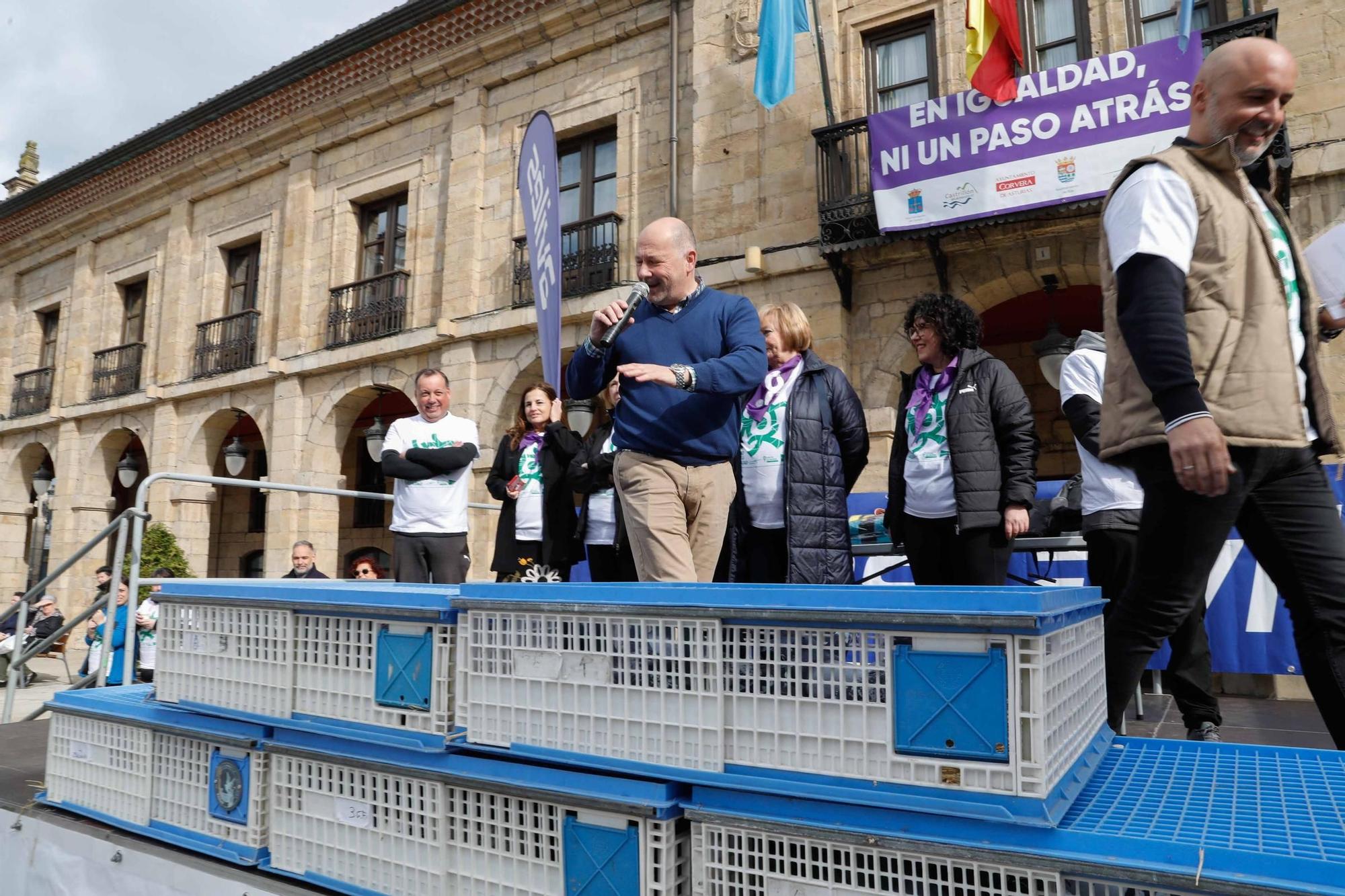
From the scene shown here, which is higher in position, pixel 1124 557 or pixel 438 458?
pixel 438 458

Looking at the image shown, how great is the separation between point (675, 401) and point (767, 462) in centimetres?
86

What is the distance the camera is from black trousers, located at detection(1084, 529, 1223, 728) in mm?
3260

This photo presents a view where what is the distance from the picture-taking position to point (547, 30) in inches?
452

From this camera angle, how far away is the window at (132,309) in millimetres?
17047

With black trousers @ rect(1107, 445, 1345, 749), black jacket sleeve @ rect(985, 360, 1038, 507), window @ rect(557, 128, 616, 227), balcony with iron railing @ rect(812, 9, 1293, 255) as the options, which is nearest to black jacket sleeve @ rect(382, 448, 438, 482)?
black jacket sleeve @ rect(985, 360, 1038, 507)

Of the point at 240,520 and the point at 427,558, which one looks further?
the point at 240,520

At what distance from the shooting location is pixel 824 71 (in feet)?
28.6

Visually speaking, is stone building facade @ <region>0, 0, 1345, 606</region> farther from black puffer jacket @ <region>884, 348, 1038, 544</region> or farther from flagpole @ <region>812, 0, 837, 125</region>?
black puffer jacket @ <region>884, 348, 1038, 544</region>

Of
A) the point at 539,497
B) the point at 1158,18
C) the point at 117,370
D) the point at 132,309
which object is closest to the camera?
the point at 539,497

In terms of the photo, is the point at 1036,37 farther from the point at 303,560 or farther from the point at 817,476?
the point at 303,560

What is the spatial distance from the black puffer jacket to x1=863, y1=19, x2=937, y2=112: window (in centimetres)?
677

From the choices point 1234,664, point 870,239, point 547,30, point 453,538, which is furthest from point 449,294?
point 1234,664

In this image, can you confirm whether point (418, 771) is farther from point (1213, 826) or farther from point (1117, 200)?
point (1117, 200)

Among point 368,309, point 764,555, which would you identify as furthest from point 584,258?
point 764,555
